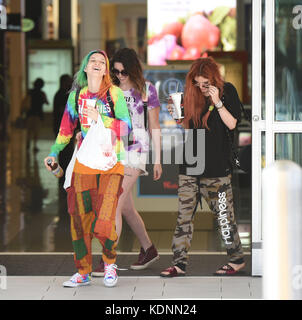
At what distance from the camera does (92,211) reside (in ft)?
23.1

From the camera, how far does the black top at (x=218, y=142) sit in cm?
734

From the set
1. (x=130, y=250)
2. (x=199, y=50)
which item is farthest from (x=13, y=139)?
(x=130, y=250)

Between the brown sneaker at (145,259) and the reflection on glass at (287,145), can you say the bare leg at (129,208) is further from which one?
the reflection on glass at (287,145)

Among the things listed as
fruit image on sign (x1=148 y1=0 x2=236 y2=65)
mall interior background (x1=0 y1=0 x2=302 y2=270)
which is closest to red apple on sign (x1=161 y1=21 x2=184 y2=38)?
fruit image on sign (x1=148 y1=0 x2=236 y2=65)

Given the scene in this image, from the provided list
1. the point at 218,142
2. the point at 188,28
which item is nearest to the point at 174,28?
the point at 188,28

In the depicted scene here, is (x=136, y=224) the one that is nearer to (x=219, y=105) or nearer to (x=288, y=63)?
(x=219, y=105)

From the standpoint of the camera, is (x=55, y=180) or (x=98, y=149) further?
(x=55, y=180)

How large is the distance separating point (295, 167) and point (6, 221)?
707cm

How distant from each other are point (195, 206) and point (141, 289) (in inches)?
34.8

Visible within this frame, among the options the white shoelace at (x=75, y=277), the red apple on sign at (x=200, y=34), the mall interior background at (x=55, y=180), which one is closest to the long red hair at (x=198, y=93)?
the mall interior background at (x=55, y=180)

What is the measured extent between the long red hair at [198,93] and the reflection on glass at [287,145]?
626 millimetres

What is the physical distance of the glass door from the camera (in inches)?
290

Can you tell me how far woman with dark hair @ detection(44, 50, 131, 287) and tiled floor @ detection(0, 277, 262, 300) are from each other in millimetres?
158

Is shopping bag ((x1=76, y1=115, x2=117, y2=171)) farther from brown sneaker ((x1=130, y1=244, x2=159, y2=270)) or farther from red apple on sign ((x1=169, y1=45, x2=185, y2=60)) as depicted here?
red apple on sign ((x1=169, y1=45, x2=185, y2=60))
